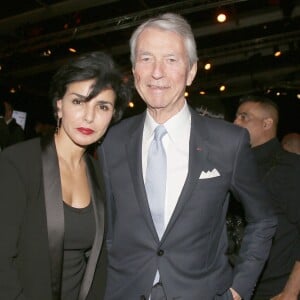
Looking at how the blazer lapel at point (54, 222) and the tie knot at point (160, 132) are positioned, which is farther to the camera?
the tie knot at point (160, 132)

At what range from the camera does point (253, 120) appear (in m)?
4.00

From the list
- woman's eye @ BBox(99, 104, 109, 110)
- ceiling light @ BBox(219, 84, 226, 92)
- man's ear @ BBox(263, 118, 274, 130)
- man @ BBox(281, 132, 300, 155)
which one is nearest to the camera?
woman's eye @ BBox(99, 104, 109, 110)

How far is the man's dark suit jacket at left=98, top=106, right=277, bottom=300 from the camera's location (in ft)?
7.27

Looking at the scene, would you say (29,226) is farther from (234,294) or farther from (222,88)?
(222,88)

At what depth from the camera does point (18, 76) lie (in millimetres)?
13570

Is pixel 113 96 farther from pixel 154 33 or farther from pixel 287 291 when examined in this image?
pixel 287 291

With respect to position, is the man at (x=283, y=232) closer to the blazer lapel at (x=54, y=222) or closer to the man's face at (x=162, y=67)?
the man's face at (x=162, y=67)

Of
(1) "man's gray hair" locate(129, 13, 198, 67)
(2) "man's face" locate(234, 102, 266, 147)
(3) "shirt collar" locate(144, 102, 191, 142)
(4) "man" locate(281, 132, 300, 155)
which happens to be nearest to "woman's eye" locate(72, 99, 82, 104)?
(3) "shirt collar" locate(144, 102, 191, 142)

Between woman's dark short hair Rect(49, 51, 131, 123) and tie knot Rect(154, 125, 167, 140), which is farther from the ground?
woman's dark short hair Rect(49, 51, 131, 123)

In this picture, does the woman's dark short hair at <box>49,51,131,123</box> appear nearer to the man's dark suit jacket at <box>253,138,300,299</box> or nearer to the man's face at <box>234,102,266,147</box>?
the man's dark suit jacket at <box>253,138,300,299</box>

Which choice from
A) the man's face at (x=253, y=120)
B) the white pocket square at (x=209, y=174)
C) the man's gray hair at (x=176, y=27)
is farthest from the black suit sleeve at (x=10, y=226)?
the man's face at (x=253, y=120)

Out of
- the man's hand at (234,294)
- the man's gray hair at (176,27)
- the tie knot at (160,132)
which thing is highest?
the man's gray hair at (176,27)

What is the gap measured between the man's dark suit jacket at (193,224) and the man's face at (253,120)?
149 cm

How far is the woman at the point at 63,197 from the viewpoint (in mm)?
2115
